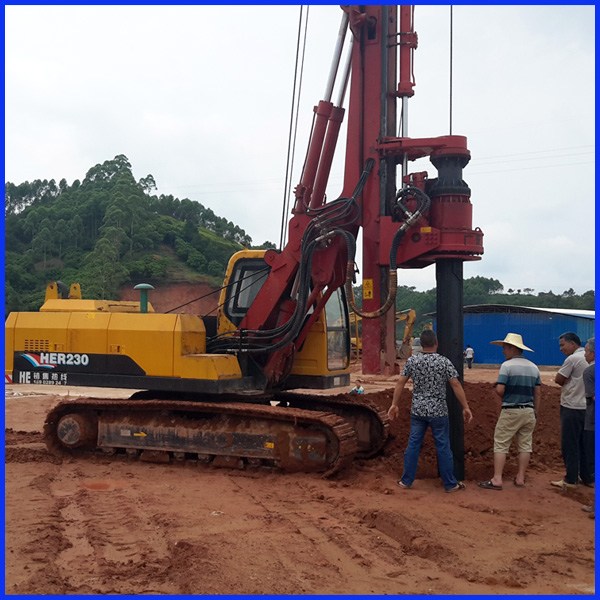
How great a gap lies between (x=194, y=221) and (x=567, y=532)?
195 feet

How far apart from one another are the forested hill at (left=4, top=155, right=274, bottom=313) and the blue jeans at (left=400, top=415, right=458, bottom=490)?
37314mm

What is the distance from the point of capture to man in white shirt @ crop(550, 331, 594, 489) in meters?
7.47

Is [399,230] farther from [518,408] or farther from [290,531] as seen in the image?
[290,531]

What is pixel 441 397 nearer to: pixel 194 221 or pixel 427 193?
pixel 427 193

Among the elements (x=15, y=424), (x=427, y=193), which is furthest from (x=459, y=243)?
(x=15, y=424)

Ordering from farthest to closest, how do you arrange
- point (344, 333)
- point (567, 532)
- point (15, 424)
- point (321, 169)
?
point (15, 424) → point (344, 333) → point (321, 169) → point (567, 532)

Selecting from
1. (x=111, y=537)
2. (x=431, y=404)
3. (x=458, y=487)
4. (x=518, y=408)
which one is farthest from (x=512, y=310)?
(x=111, y=537)

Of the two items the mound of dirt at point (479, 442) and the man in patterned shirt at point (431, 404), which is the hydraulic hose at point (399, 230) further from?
the mound of dirt at point (479, 442)

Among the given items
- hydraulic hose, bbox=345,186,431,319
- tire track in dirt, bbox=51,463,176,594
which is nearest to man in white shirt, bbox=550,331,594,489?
hydraulic hose, bbox=345,186,431,319

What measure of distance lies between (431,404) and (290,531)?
211 centimetres

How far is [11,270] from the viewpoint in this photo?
45.8m

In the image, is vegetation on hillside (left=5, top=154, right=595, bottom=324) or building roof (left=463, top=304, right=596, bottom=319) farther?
Result: vegetation on hillside (left=5, top=154, right=595, bottom=324)

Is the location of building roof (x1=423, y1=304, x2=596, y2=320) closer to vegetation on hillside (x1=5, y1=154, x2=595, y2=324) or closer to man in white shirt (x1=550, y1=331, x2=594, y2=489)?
vegetation on hillside (x1=5, y1=154, x2=595, y2=324)

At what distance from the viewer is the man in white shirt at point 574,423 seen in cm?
747
